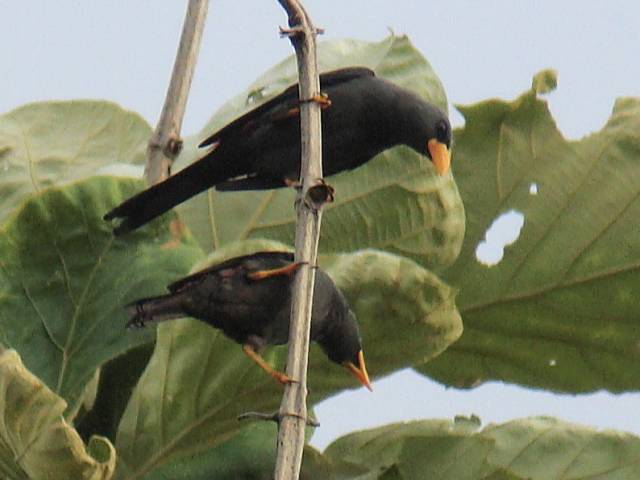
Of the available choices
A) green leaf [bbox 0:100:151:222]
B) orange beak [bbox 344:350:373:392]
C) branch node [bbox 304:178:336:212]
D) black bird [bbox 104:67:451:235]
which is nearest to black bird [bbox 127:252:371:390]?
orange beak [bbox 344:350:373:392]

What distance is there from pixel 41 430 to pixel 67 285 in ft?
1.05

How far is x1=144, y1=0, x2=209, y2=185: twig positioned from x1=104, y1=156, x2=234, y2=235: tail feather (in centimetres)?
5

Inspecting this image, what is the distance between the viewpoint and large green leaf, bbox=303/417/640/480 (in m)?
2.05

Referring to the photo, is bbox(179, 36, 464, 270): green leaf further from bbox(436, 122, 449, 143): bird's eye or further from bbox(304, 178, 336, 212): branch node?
bbox(304, 178, 336, 212): branch node

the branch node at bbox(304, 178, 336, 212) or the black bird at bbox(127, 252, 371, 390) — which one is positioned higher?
the branch node at bbox(304, 178, 336, 212)

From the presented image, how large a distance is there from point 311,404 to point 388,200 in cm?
34

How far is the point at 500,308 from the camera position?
7.59 ft

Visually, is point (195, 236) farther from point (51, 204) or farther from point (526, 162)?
point (526, 162)

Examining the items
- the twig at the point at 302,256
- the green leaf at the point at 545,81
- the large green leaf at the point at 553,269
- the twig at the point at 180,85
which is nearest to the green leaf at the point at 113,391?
the twig at the point at 180,85

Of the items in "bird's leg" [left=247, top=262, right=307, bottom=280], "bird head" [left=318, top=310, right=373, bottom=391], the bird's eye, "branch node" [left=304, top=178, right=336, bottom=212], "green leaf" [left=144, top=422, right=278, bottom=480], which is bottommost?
"green leaf" [left=144, top=422, right=278, bottom=480]

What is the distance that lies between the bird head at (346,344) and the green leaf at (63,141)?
0.62 metres

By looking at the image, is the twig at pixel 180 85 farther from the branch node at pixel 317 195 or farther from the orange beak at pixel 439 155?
the branch node at pixel 317 195

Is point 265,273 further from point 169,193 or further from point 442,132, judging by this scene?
point 442,132

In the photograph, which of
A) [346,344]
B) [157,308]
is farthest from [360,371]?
[157,308]
